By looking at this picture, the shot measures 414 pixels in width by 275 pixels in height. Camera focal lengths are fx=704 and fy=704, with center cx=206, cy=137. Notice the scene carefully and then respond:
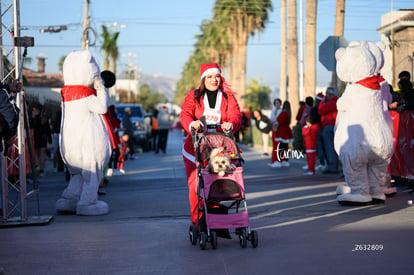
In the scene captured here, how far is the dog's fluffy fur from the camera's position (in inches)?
281

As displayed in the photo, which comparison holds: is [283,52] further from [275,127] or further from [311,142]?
[311,142]

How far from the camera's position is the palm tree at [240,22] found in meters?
52.8

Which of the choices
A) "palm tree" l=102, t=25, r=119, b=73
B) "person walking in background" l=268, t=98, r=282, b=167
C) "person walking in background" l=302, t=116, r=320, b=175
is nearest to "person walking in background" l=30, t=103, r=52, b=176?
"person walking in background" l=268, t=98, r=282, b=167

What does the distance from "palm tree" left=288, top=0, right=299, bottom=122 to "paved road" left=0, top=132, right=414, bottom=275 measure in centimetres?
2115

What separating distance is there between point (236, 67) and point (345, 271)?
54.0 m

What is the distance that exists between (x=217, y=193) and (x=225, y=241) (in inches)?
34.2

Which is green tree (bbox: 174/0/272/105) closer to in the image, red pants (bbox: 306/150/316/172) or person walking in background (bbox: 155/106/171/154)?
person walking in background (bbox: 155/106/171/154)

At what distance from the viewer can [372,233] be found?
7879mm

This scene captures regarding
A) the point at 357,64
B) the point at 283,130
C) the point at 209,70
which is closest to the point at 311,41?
the point at 283,130

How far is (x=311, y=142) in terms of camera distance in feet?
56.9

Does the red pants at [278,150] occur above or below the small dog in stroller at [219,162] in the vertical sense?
below

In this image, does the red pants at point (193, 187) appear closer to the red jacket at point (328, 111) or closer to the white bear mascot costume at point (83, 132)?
the white bear mascot costume at point (83, 132)

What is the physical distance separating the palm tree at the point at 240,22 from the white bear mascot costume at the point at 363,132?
42.0m

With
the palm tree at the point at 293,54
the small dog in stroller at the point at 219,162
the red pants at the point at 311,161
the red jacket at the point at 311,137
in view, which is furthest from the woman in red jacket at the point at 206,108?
Result: the palm tree at the point at 293,54
